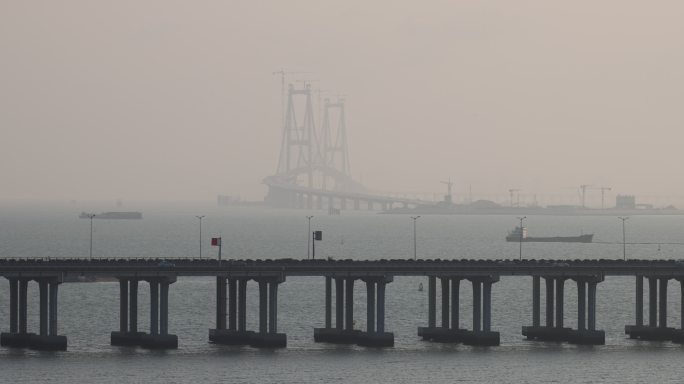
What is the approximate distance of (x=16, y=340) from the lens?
360 ft

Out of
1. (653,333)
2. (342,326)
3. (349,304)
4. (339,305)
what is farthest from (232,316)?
(653,333)

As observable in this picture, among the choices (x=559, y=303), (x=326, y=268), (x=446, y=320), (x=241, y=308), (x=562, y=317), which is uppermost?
(x=326, y=268)

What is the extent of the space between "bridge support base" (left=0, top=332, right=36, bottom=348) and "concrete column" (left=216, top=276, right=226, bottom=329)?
40.5ft

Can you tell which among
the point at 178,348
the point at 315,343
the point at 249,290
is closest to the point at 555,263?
the point at 315,343

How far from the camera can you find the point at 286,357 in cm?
10731

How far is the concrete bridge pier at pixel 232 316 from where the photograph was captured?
113 meters

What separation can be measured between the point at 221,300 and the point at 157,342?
18.3 feet

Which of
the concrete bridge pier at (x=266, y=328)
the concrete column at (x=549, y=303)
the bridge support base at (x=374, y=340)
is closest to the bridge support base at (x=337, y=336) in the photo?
the bridge support base at (x=374, y=340)

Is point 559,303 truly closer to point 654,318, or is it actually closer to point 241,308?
point 654,318

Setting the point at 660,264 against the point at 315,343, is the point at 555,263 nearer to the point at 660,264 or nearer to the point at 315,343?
the point at 660,264

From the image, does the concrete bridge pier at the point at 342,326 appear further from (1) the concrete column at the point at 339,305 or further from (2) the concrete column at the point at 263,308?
(2) the concrete column at the point at 263,308

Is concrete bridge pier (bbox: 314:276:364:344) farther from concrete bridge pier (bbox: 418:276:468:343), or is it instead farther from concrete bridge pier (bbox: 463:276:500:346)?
concrete bridge pier (bbox: 463:276:500:346)

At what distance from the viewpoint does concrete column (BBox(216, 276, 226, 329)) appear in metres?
113

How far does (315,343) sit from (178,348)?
9.78 metres
